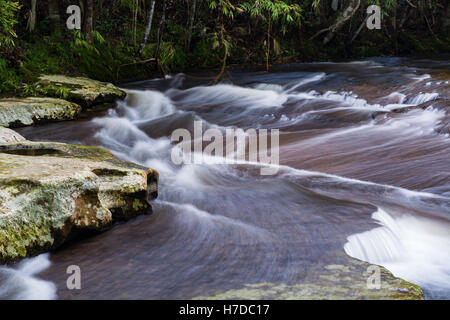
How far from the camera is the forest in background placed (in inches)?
337

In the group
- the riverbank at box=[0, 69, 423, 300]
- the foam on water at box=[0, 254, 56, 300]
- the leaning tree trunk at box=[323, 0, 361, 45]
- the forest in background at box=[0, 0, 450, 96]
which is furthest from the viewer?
the leaning tree trunk at box=[323, 0, 361, 45]

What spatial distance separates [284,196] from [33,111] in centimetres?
445

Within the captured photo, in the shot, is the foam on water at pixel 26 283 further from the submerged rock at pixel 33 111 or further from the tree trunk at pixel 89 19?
the tree trunk at pixel 89 19

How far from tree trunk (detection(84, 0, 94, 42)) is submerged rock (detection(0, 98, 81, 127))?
278 centimetres

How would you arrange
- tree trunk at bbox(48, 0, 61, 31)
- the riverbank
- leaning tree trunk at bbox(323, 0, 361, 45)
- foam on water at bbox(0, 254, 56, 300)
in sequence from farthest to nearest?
leaning tree trunk at bbox(323, 0, 361, 45) → tree trunk at bbox(48, 0, 61, 31) → foam on water at bbox(0, 254, 56, 300) → the riverbank

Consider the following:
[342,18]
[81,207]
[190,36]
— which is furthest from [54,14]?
[342,18]

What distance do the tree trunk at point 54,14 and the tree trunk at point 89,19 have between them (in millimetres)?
708

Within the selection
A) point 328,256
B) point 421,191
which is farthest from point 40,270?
point 421,191

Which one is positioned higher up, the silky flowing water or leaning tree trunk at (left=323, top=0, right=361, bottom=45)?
leaning tree trunk at (left=323, top=0, right=361, bottom=45)

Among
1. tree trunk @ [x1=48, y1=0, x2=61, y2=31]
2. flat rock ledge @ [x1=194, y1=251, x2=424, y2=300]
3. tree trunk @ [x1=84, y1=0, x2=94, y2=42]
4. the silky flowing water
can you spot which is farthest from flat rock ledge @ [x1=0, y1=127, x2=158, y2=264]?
tree trunk @ [x1=48, y1=0, x2=61, y2=31]

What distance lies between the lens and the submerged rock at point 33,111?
6.05 m

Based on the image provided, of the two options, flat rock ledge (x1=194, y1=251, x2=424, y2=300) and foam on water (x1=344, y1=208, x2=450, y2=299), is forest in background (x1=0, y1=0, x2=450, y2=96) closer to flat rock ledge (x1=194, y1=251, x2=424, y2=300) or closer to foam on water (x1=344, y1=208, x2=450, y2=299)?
flat rock ledge (x1=194, y1=251, x2=424, y2=300)
